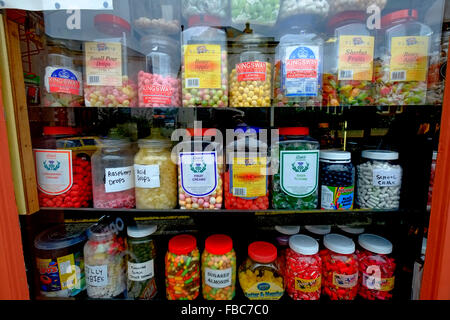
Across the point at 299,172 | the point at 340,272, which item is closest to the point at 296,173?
the point at 299,172

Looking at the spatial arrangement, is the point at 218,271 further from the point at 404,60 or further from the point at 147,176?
the point at 404,60

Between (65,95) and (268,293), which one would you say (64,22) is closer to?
(65,95)

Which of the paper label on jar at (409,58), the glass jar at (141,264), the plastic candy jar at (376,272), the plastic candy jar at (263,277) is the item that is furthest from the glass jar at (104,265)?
the paper label on jar at (409,58)

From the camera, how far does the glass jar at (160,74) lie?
0.70 m

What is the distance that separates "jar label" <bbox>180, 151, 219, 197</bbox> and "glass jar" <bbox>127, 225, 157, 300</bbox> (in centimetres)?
28

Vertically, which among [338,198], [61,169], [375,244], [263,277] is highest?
[61,169]

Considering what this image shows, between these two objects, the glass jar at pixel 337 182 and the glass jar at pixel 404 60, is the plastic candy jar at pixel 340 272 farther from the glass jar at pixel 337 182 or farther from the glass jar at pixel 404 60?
the glass jar at pixel 404 60

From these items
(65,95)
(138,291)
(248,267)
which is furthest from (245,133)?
(138,291)

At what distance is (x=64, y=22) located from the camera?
2.39ft

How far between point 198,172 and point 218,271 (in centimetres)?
38

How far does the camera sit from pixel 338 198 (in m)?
0.73

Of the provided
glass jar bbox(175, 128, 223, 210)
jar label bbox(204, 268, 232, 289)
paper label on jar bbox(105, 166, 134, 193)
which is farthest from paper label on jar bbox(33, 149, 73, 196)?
jar label bbox(204, 268, 232, 289)

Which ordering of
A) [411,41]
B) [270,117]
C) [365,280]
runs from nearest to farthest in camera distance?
[411,41] < [365,280] < [270,117]
